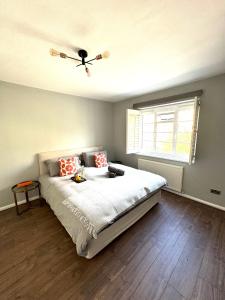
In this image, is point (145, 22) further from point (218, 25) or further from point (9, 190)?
point (9, 190)

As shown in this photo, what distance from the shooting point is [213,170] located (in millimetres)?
2426

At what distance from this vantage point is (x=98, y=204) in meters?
1.62

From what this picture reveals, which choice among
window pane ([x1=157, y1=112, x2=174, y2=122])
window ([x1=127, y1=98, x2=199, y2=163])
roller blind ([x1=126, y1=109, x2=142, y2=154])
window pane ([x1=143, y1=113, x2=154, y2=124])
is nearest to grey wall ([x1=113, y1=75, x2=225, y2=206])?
window ([x1=127, y1=98, x2=199, y2=163])

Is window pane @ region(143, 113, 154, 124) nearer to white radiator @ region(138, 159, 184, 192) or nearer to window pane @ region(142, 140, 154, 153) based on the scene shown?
window pane @ region(142, 140, 154, 153)

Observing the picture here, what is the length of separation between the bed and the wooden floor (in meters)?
0.19

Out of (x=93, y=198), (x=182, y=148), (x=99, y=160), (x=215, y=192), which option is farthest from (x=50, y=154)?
(x=215, y=192)

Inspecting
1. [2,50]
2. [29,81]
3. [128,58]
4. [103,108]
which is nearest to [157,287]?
[128,58]

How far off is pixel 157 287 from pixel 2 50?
2957mm

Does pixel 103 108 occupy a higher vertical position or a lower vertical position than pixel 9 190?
higher

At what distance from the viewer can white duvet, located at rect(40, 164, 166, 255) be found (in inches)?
56.2

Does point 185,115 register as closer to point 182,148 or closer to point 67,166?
point 182,148

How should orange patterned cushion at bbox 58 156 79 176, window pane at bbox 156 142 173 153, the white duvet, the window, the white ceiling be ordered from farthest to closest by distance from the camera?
window pane at bbox 156 142 173 153 → the window → orange patterned cushion at bbox 58 156 79 176 → the white duvet → the white ceiling

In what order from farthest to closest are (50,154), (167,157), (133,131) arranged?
(133,131) < (167,157) < (50,154)

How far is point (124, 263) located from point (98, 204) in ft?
2.27
